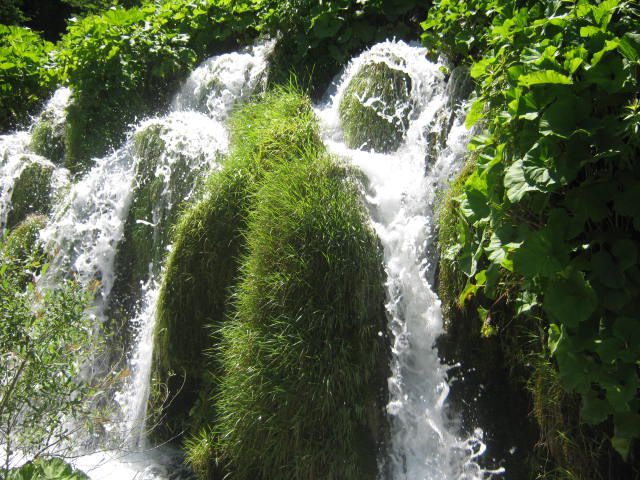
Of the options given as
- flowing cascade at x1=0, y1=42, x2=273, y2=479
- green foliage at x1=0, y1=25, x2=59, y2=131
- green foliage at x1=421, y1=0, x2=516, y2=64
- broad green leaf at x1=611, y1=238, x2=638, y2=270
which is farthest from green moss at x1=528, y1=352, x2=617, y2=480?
green foliage at x1=0, y1=25, x2=59, y2=131

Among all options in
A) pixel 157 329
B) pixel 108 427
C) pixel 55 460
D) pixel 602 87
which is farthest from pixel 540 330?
pixel 108 427

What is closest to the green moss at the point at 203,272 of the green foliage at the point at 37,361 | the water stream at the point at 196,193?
the water stream at the point at 196,193

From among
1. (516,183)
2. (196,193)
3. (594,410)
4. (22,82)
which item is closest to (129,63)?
(22,82)

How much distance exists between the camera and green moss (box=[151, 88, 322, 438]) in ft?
15.0

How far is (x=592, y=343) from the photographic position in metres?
2.61

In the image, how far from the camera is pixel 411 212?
4125mm

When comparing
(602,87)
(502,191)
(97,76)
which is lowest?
(502,191)

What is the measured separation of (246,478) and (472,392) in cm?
139

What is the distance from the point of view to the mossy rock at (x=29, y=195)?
7.10 metres

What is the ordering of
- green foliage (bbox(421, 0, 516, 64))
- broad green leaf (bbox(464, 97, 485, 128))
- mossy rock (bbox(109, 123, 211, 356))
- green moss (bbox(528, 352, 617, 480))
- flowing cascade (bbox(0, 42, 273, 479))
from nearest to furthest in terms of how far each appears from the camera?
green moss (bbox(528, 352, 617, 480)) < broad green leaf (bbox(464, 97, 485, 128)) < green foliage (bbox(421, 0, 516, 64)) < flowing cascade (bbox(0, 42, 273, 479)) < mossy rock (bbox(109, 123, 211, 356))

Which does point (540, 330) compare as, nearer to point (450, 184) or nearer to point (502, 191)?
point (502, 191)

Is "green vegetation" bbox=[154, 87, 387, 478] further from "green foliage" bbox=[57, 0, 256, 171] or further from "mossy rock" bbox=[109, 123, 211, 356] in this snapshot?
"green foliage" bbox=[57, 0, 256, 171]

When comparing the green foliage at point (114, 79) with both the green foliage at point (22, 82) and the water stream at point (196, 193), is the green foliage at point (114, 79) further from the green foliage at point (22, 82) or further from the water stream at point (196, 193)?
the green foliage at point (22, 82)

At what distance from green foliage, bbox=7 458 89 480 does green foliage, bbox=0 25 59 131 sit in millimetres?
7081
